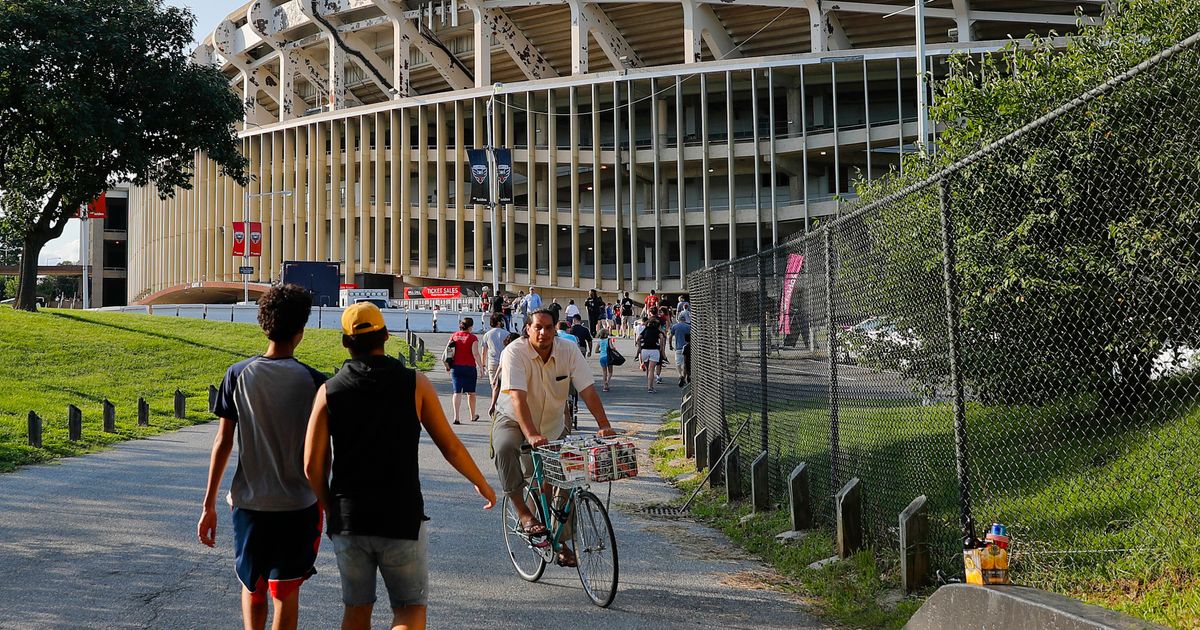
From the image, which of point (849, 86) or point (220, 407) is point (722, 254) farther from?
point (220, 407)

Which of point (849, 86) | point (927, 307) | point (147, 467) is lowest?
point (147, 467)

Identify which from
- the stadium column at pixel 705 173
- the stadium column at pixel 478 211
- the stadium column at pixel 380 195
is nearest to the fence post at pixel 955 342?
the stadium column at pixel 705 173

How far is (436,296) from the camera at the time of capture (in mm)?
55000

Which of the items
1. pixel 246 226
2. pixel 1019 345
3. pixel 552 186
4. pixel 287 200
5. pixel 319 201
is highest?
pixel 287 200

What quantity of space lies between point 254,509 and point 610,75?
5199 centimetres

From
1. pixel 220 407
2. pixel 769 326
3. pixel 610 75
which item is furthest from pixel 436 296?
pixel 220 407

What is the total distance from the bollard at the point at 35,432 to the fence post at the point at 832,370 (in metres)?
10.5

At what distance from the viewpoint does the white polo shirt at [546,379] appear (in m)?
6.84

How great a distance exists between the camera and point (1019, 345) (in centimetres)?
685

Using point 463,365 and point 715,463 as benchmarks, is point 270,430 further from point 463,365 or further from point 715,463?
point 463,365

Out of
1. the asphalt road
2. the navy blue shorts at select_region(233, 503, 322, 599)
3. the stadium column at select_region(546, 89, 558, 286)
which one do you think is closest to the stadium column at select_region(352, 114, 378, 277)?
the stadium column at select_region(546, 89, 558, 286)

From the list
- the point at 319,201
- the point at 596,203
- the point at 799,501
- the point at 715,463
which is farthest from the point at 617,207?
the point at 799,501

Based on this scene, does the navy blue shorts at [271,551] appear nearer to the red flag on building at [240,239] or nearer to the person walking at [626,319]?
the person walking at [626,319]

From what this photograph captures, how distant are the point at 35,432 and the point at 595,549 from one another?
34.1 feet
